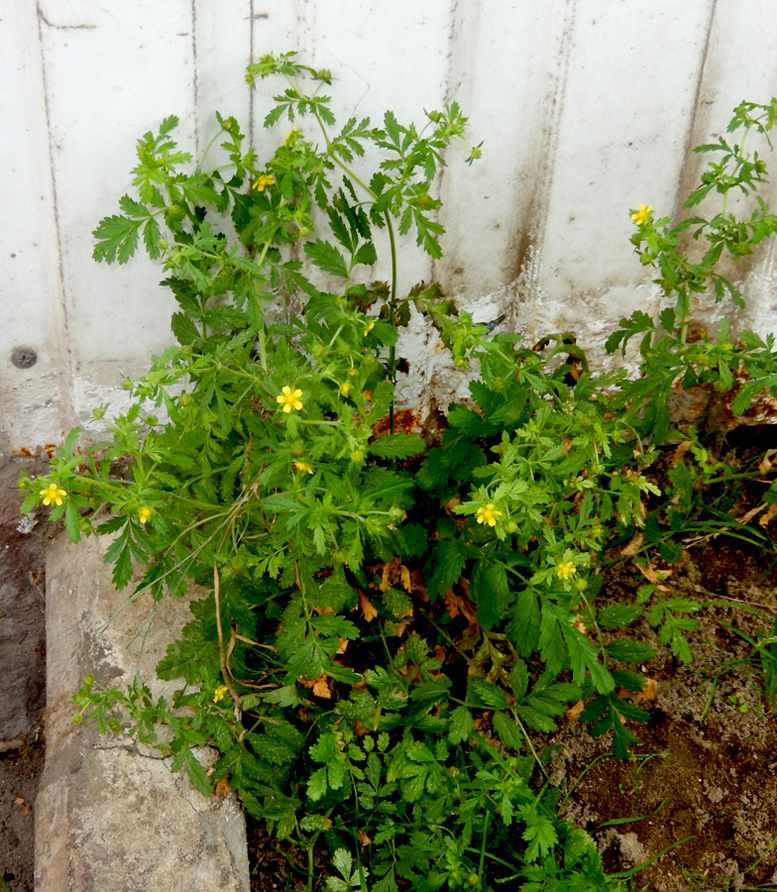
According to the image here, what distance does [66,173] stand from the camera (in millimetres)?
2203

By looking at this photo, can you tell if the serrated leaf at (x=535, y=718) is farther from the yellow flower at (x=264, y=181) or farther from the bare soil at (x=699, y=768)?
the yellow flower at (x=264, y=181)

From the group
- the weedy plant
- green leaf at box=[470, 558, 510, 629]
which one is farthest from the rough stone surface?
green leaf at box=[470, 558, 510, 629]

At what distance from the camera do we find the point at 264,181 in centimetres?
214

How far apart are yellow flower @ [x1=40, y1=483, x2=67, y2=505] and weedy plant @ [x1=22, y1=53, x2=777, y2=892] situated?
10 cm

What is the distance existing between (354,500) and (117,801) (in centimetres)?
114

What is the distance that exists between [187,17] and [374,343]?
103cm

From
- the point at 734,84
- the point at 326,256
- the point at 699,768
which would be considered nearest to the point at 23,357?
the point at 326,256

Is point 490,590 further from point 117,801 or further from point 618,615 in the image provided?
point 117,801

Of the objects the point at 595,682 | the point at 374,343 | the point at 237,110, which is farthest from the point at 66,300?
the point at 595,682

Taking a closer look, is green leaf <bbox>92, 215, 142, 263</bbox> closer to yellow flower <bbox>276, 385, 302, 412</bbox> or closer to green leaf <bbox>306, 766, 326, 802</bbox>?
yellow flower <bbox>276, 385, 302, 412</bbox>

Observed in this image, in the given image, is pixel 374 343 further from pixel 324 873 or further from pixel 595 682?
pixel 324 873

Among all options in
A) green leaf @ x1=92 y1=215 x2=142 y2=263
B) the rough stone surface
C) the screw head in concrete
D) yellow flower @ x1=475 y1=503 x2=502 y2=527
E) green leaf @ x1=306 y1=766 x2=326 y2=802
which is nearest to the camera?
yellow flower @ x1=475 y1=503 x2=502 y2=527

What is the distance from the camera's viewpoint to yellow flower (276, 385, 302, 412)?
1.83m

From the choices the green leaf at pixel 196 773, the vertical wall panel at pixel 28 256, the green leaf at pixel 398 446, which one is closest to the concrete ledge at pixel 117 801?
the green leaf at pixel 196 773
